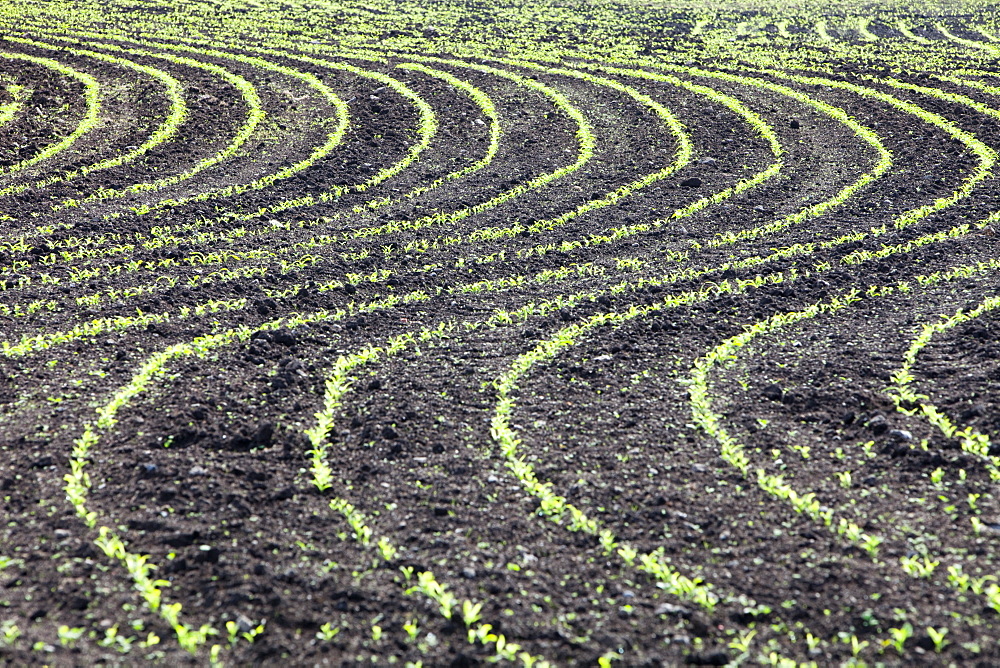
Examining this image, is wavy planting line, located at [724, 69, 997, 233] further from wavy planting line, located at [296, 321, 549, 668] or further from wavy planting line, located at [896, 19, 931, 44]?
wavy planting line, located at [896, 19, 931, 44]

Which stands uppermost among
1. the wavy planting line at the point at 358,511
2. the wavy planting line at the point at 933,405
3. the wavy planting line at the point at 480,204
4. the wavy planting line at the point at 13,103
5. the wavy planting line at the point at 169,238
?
the wavy planting line at the point at 13,103

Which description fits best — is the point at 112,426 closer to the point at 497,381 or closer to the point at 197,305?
the point at 197,305

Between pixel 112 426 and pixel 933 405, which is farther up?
pixel 933 405

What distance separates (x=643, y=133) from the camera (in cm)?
1517

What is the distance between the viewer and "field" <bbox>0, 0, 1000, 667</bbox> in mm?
5105

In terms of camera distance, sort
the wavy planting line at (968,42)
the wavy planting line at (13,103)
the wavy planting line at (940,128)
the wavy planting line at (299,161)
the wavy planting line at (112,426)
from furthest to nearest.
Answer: the wavy planting line at (968,42) → the wavy planting line at (13,103) → the wavy planting line at (299,161) → the wavy planting line at (940,128) → the wavy planting line at (112,426)

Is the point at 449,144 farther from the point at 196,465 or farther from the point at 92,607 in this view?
the point at 92,607

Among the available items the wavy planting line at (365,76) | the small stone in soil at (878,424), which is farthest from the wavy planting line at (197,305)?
the small stone in soil at (878,424)

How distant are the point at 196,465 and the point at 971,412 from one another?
541cm

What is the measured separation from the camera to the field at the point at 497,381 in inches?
201

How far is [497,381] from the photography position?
7660 mm

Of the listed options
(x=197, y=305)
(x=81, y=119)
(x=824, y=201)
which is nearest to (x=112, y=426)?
(x=197, y=305)

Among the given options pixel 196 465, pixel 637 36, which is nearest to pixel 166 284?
pixel 196 465

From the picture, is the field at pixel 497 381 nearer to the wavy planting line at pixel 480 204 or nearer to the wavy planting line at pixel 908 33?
the wavy planting line at pixel 480 204
